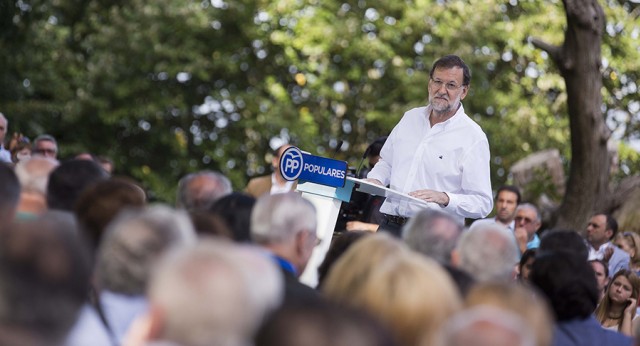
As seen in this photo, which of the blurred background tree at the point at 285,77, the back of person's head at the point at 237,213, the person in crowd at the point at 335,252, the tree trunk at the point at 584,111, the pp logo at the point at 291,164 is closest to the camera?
the person in crowd at the point at 335,252

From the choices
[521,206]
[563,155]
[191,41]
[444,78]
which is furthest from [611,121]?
[444,78]

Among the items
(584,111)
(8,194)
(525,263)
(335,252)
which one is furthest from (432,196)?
(584,111)

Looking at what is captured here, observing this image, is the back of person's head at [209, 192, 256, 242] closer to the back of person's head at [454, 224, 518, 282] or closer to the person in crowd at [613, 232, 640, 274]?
the back of person's head at [454, 224, 518, 282]

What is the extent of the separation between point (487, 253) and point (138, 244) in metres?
1.62

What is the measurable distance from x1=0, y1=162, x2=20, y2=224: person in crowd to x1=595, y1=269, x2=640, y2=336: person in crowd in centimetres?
550

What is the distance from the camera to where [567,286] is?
532 centimetres

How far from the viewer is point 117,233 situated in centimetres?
418

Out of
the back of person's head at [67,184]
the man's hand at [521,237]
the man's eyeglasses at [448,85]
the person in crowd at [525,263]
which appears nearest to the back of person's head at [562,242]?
the person in crowd at [525,263]

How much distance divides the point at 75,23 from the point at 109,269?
20.6 m

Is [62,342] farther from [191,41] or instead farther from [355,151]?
[355,151]

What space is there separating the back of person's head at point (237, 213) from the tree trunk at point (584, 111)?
830 cm

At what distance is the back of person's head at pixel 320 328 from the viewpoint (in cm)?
311

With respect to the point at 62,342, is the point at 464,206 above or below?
below

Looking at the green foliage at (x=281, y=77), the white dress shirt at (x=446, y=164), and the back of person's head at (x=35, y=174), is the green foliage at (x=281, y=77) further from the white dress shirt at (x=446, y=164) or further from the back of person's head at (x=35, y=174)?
the back of person's head at (x=35, y=174)
